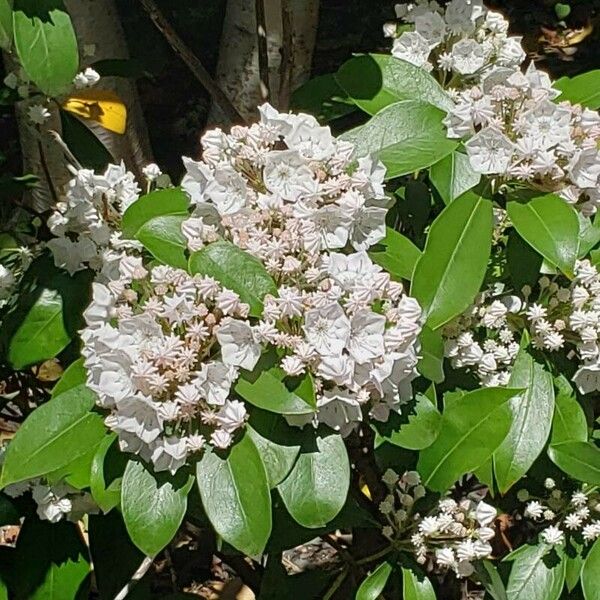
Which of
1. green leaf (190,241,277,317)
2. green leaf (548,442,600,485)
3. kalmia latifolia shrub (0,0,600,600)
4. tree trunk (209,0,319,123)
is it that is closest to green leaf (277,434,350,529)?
kalmia latifolia shrub (0,0,600,600)

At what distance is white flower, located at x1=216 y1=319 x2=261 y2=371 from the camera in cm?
129

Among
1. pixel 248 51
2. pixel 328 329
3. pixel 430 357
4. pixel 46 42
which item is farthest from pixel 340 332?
pixel 248 51

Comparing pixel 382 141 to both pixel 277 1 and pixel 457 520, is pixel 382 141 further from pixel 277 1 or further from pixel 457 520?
pixel 277 1

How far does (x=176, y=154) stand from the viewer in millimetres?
3941

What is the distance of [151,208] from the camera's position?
62.0 inches

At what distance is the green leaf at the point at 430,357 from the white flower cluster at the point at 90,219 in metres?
0.48

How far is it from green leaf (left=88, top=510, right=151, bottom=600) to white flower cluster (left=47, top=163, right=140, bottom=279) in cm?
42

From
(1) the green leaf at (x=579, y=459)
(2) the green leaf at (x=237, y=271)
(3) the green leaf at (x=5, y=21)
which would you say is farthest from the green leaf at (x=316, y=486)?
(3) the green leaf at (x=5, y=21)

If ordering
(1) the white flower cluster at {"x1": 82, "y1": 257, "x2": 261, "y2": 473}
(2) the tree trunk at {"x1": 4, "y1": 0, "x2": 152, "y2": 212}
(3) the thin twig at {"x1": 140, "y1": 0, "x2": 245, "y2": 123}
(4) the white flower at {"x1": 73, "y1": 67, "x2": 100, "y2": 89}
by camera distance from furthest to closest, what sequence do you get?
1. (2) the tree trunk at {"x1": 4, "y1": 0, "x2": 152, "y2": 212}
2. (3) the thin twig at {"x1": 140, "y1": 0, "x2": 245, "y2": 123}
3. (4) the white flower at {"x1": 73, "y1": 67, "x2": 100, "y2": 89}
4. (1) the white flower cluster at {"x1": 82, "y1": 257, "x2": 261, "y2": 473}

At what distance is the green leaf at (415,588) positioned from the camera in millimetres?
1642

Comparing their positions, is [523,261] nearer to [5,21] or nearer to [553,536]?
[553,536]

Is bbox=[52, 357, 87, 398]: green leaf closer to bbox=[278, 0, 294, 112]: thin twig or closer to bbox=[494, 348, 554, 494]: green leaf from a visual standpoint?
bbox=[494, 348, 554, 494]: green leaf

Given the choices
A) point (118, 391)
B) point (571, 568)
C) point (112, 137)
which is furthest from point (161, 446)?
point (112, 137)

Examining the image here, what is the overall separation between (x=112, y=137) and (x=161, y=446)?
1.29 metres
